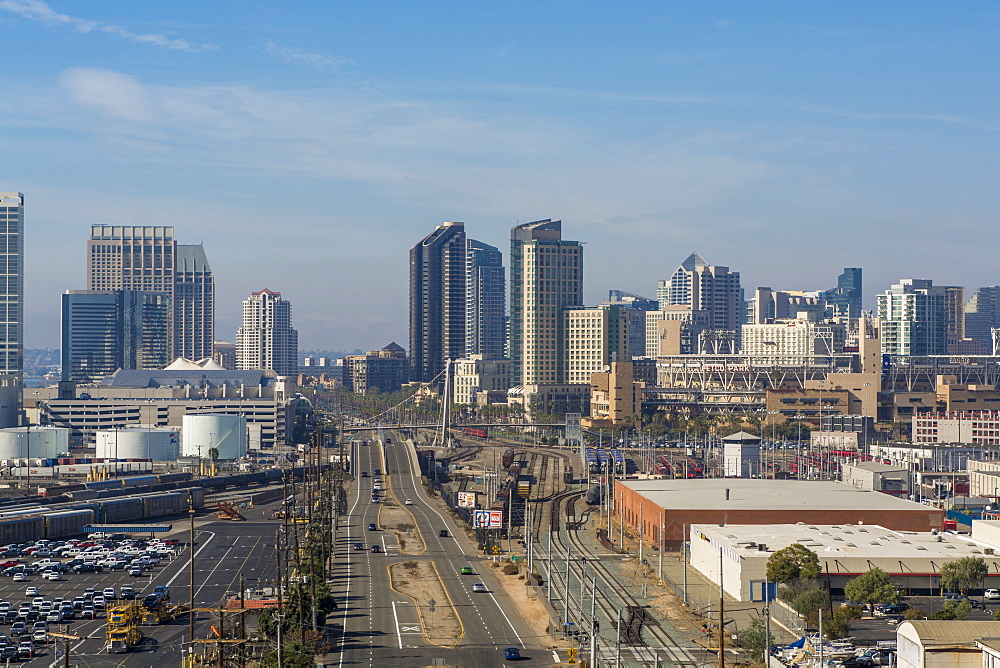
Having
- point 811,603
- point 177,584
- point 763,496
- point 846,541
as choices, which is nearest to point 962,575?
point 846,541

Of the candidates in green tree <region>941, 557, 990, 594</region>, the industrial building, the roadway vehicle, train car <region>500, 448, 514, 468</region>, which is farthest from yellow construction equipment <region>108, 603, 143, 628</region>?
train car <region>500, 448, 514, 468</region>

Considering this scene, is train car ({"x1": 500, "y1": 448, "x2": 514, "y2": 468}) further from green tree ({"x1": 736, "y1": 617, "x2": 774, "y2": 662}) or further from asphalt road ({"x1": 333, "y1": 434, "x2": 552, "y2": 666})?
green tree ({"x1": 736, "y1": 617, "x2": 774, "y2": 662})

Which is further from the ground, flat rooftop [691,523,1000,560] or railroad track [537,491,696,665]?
flat rooftop [691,523,1000,560]

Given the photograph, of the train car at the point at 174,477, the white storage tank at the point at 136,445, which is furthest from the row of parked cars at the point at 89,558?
the white storage tank at the point at 136,445

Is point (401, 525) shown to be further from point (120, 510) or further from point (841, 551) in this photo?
point (841, 551)

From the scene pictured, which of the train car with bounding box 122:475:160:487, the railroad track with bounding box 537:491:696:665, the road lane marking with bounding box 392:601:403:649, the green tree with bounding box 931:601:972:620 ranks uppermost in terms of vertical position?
the train car with bounding box 122:475:160:487

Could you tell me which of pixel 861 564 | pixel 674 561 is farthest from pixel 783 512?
pixel 861 564

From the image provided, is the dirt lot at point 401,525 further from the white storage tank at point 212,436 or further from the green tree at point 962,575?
the white storage tank at point 212,436
